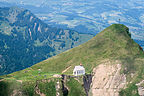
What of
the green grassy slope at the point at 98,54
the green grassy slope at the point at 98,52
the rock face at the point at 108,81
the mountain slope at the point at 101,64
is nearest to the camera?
the mountain slope at the point at 101,64

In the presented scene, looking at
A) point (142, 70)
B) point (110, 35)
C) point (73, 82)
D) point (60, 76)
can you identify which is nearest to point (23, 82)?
point (60, 76)

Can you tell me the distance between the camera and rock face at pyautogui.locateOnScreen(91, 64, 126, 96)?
102 m

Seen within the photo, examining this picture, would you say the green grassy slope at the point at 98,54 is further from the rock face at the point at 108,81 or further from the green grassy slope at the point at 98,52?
the rock face at the point at 108,81

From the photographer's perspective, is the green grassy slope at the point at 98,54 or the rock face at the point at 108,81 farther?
the green grassy slope at the point at 98,54

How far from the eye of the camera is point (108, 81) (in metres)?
104

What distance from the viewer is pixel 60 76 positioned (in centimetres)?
9125

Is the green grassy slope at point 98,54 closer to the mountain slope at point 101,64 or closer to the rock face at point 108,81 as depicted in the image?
the mountain slope at point 101,64

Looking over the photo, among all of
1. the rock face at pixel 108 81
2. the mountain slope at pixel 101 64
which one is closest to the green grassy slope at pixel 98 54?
the mountain slope at pixel 101 64

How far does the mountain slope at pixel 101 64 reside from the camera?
93.6 metres

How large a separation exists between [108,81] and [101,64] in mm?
10122

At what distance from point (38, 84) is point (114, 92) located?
114ft

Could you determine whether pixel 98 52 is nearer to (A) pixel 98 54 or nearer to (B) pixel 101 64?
(A) pixel 98 54

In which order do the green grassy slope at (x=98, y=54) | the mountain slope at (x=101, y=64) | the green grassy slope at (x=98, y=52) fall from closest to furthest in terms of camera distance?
1. the mountain slope at (x=101, y=64)
2. the green grassy slope at (x=98, y=54)
3. the green grassy slope at (x=98, y=52)

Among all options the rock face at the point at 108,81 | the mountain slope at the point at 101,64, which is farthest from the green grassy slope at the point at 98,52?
the rock face at the point at 108,81
